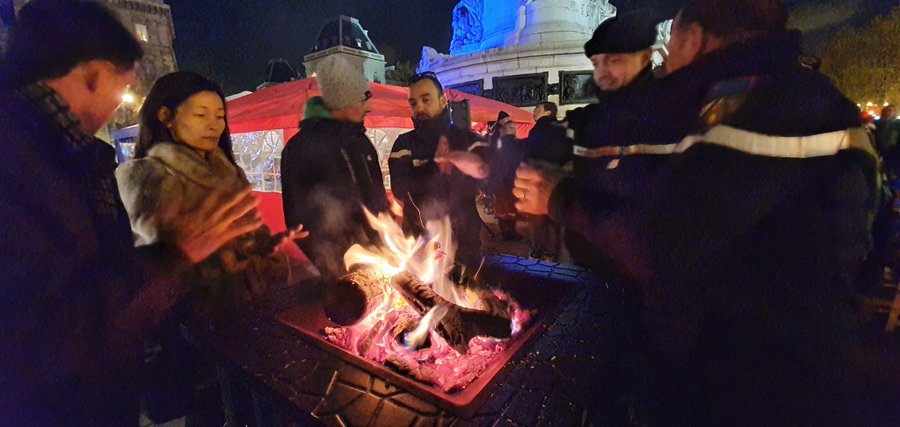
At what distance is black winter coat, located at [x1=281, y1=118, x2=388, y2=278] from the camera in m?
3.14

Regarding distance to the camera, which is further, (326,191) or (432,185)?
(432,185)

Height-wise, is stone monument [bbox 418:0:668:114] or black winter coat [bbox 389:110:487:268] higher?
stone monument [bbox 418:0:668:114]

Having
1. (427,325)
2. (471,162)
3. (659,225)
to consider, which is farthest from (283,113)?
(659,225)

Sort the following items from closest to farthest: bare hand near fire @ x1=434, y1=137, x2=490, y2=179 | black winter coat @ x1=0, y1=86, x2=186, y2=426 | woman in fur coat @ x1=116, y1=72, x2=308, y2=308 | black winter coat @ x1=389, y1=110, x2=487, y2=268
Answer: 1. black winter coat @ x1=0, y1=86, x2=186, y2=426
2. woman in fur coat @ x1=116, y1=72, x2=308, y2=308
3. bare hand near fire @ x1=434, y1=137, x2=490, y2=179
4. black winter coat @ x1=389, y1=110, x2=487, y2=268

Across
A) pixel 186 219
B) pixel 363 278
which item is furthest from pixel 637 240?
pixel 186 219

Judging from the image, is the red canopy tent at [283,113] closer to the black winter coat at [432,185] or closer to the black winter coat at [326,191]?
the black winter coat at [432,185]

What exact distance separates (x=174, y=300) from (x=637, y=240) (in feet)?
5.81

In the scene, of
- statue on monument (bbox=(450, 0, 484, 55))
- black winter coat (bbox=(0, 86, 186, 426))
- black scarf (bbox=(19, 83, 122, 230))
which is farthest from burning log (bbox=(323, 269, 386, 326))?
statue on monument (bbox=(450, 0, 484, 55))

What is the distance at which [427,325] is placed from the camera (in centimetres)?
202

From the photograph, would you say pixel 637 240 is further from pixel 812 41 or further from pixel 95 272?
pixel 812 41

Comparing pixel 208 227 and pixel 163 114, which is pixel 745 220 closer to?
pixel 208 227

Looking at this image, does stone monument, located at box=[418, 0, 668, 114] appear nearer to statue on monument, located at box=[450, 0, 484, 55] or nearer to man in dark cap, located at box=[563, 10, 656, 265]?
statue on monument, located at box=[450, 0, 484, 55]

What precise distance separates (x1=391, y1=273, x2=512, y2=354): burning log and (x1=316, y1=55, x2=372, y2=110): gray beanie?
6.44ft

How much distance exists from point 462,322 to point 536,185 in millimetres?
864
